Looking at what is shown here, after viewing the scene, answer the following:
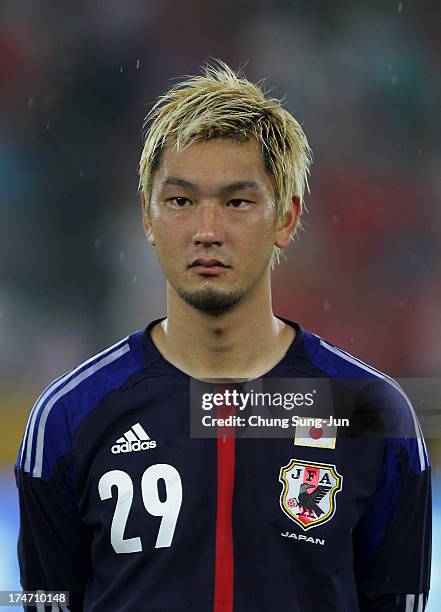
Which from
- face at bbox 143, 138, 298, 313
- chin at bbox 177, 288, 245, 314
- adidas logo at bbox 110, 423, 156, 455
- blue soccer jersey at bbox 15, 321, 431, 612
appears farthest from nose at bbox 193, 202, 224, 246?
adidas logo at bbox 110, 423, 156, 455

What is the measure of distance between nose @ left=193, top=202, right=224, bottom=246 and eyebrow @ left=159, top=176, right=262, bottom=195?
0.04 m

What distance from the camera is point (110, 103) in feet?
27.7

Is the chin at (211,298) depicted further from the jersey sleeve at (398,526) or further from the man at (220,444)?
the jersey sleeve at (398,526)

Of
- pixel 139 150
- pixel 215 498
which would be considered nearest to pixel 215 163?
pixel 215 498

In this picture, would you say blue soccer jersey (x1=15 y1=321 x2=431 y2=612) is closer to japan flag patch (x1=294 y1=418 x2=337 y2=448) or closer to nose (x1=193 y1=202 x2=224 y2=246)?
japan flag patch (x1=294 y1=418 x2=337 y2=448)

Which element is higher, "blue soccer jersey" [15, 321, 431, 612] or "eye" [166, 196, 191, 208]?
"eye" [166, 196, 191, 208]

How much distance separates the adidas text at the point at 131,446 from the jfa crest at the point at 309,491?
32cm

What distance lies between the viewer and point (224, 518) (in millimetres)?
2252

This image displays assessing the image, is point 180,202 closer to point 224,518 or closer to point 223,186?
point 223,186

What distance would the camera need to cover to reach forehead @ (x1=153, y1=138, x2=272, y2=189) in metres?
2.21

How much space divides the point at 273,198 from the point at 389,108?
6.54m

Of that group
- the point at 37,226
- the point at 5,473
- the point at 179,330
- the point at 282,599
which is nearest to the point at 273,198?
the point at 179,330

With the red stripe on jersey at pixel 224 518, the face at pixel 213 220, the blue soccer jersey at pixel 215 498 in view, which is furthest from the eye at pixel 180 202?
the red stripe on jersey at pixel 224 518

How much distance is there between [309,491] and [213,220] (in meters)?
0.67
